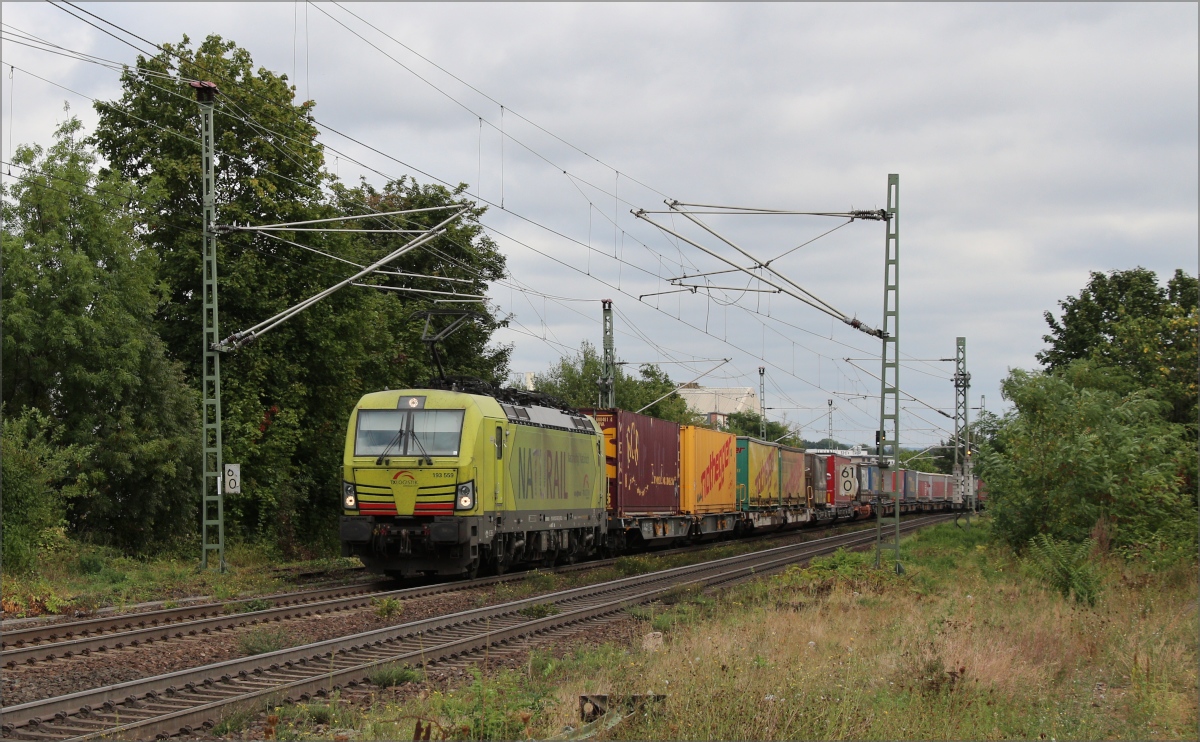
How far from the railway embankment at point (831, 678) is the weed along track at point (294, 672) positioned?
0.39 m

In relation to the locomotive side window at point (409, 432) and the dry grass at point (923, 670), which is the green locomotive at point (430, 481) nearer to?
the locomotive side window at point (409, 432)

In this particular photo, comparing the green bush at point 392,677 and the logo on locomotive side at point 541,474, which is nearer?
the green bush at point 392,677

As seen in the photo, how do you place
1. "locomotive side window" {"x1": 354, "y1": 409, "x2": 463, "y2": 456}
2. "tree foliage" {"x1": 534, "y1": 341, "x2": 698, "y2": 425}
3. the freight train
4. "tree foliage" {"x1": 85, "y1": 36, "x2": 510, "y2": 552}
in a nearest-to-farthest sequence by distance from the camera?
the freight train, "locomotive side window" {"x1": 354, "y1": 409, "x2": 463, "y2": 456}, "tree foliage" {"x1": 85, "y1": 36, "x2": 510, "y2": 552}, "tree foliage" {"x1": 534, "y1": 341, "x2": 698, "y2": 425}

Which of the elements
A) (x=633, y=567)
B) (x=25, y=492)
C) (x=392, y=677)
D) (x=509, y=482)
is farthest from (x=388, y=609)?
(x=633, y=567)

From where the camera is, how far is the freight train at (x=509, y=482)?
63.3 ft

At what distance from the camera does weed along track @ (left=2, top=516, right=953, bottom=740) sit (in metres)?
8.27

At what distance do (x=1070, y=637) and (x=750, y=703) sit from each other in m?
5.98

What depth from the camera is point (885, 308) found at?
67.4 ft

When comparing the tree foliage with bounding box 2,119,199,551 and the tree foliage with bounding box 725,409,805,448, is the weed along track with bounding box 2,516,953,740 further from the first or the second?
the tree foliage with bounding box 725,409,805,448

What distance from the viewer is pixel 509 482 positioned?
2106cm

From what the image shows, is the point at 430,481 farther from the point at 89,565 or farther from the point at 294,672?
the point at 294,672

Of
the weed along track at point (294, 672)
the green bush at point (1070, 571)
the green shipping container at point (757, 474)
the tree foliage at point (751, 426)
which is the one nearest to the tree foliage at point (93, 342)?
the weed along track at point (294, 672)

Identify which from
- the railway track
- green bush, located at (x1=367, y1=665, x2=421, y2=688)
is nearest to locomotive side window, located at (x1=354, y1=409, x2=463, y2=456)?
the railway track

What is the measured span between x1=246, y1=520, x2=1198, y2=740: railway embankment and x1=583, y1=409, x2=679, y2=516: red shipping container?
12.3 m
